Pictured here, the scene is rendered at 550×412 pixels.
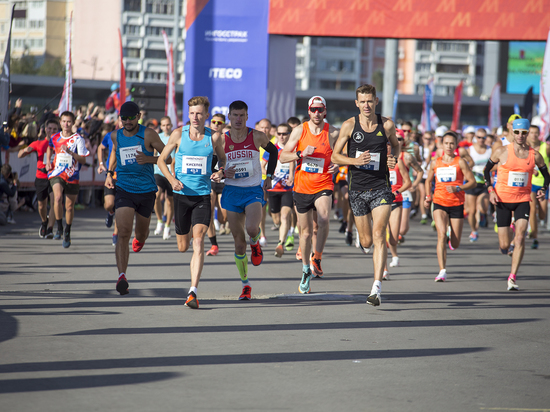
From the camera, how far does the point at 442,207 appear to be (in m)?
10.3

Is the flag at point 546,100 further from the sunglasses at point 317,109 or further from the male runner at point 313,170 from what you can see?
the sunglasses at point 317,109

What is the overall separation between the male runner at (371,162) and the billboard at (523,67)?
222 ft

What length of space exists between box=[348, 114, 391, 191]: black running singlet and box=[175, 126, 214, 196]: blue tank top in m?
1.47

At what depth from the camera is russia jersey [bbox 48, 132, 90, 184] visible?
1228 centimetres

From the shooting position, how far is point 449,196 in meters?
10.3

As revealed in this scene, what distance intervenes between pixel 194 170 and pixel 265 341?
2283mm

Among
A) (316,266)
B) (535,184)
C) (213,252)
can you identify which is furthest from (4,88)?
(535,184)

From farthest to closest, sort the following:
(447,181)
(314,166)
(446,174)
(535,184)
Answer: (535,184) < (446,174) < (447,181) < (314,166)

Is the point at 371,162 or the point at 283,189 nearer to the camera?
the point at 371,162

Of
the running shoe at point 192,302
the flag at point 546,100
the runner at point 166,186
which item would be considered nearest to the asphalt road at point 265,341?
the running shoe at point 192,302

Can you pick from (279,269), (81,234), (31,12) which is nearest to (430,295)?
(279,269)

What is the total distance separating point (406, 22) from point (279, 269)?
886 cm

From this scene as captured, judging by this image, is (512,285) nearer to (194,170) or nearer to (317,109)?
(317,109)

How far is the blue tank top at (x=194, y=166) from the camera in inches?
299
